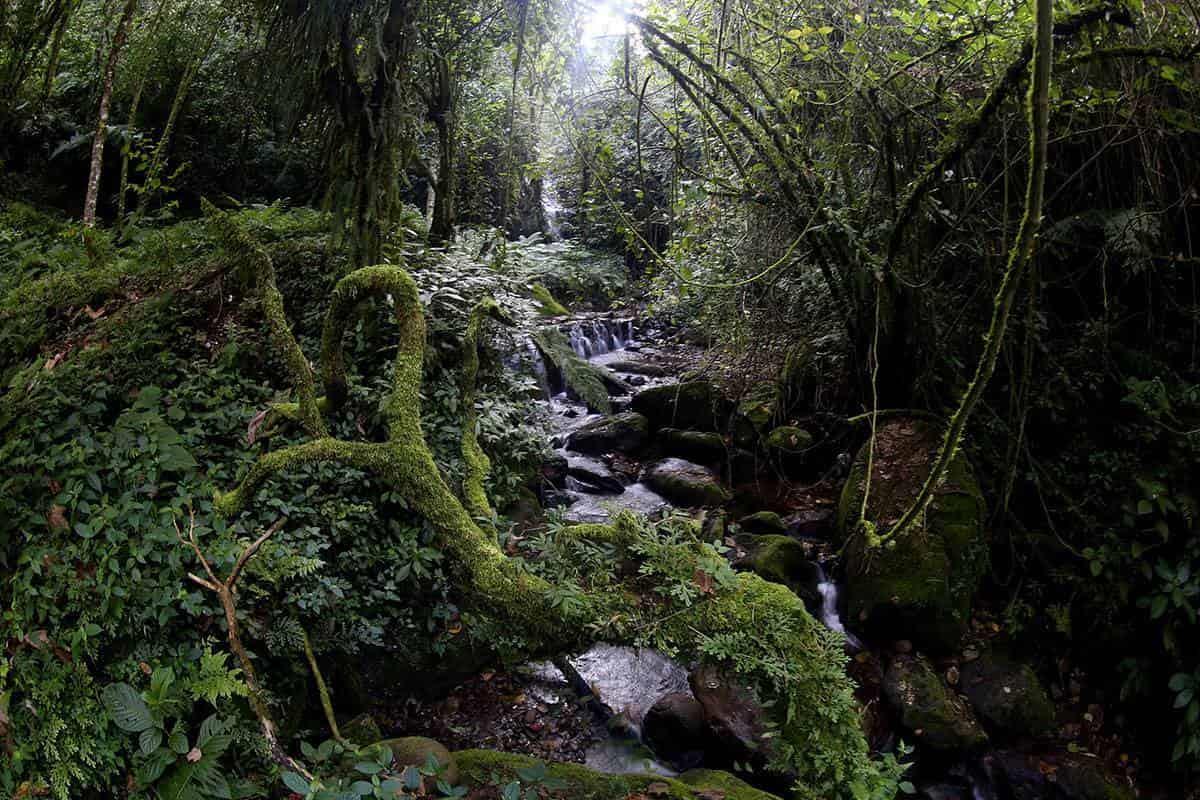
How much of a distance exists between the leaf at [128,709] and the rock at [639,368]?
6.96m

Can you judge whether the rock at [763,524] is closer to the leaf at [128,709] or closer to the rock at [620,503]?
the rock at [620,503]

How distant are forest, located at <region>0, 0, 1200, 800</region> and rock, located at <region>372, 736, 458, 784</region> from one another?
2 centimetres

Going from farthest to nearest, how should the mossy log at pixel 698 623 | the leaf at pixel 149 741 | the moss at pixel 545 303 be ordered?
the moss at pixel 545 303, the mossy log at pixel 698 623, the leaf at pixel 149 741

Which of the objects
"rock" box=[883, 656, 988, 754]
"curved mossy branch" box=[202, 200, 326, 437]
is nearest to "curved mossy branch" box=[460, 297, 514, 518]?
"curved mossy branch" box=[202, 200, 326, 437]

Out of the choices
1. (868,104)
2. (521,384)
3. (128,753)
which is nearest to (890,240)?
(868,104)

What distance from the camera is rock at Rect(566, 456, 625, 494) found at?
6.25 meters

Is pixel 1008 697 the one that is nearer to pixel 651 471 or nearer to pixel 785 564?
pixel 785 564

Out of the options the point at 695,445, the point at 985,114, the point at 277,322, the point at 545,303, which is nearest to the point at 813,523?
the point at 695,445

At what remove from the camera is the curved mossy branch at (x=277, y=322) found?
2.78 m

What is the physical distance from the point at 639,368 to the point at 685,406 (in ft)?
6.07

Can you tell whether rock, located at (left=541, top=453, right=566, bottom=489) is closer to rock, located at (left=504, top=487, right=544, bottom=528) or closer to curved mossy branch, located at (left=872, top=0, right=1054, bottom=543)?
rock, located at (left=504, top=487, right=544, bottom=528)

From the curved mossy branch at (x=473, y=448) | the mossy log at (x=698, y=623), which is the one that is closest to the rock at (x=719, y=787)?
the mossy log at (x=698, y=623)

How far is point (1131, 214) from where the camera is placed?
421cm

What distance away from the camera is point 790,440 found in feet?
20.1
